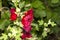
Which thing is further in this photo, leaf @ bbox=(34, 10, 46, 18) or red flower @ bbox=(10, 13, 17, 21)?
leaf @ bbox=(34, 10, 46, 18)

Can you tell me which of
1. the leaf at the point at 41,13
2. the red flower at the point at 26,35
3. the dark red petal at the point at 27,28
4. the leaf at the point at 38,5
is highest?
the leaf at the point at 38,5

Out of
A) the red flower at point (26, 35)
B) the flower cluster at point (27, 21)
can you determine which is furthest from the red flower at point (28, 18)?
the red flower at point (26, 35)

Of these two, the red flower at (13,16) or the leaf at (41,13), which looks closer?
the red flower at (13,16)

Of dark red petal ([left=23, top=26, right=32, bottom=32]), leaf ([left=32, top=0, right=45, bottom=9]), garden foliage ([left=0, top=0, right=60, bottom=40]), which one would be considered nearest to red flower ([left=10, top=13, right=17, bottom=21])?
garden foliage ([left=0, top=0, right=60, bottom=40])

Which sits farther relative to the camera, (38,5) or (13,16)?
(38,5)

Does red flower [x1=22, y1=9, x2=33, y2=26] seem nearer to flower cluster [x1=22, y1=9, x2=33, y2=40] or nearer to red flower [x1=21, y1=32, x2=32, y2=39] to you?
flower cluster [x1=22, y1=9, x2=33, y2=40]

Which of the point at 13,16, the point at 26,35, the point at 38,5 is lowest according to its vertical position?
the point at 26,35

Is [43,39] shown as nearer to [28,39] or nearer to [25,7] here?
[28,39]

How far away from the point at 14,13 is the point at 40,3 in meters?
0.29

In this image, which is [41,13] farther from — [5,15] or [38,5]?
[5,15]

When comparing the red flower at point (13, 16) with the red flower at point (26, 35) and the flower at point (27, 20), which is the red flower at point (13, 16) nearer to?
the flower at point (27, 20)

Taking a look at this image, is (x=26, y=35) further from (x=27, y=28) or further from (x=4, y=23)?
(x=4, y=23)

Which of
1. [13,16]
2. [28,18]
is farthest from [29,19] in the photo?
[13,16]

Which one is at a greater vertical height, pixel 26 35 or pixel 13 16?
pixel 13 16
